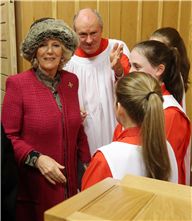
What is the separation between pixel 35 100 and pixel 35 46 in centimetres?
26

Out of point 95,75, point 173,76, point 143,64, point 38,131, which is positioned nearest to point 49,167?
point 38,131

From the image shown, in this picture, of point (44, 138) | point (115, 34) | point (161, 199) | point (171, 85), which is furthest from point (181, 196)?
point (115, 34)

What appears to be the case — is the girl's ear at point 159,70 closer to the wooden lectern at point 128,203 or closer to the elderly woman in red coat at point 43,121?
the elderly woman in red coat at point 43,121

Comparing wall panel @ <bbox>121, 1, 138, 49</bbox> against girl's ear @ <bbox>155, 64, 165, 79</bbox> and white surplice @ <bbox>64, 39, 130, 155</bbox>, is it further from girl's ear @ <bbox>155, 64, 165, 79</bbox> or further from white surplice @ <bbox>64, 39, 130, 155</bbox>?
girl's ear @ <bbox>155, 64, 165, 79</bbox>

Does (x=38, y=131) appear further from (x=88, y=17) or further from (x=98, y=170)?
(x=88, y=17)

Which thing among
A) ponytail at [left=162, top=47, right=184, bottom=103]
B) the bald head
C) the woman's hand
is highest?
the bald head

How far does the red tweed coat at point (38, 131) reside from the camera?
1.45 m

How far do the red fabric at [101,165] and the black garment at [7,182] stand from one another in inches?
12.7

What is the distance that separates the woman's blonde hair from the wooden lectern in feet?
1.36

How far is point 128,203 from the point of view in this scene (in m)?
0.58

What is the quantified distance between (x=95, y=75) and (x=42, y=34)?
69 centimetres

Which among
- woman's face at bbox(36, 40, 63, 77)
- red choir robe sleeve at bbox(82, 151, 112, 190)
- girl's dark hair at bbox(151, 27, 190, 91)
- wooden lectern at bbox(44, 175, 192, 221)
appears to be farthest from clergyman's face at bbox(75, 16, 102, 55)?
wooden lectern at bbox(44, 175, 192, 221)

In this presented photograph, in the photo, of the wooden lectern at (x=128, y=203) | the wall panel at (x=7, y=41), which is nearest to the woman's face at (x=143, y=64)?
the wooden lectern at (x=128, y=203)

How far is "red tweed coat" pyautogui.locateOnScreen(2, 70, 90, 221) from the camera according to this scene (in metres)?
1.45
